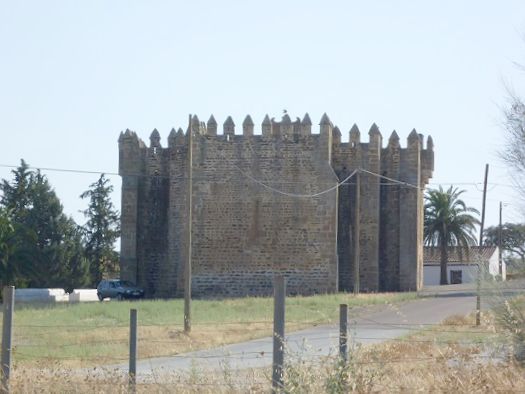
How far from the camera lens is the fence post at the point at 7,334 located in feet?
36.3

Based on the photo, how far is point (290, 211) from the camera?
142 feet

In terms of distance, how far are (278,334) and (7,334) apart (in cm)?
318

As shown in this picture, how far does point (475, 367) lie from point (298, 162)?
32.2m

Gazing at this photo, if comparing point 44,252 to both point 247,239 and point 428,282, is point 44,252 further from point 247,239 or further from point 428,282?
point 428,282

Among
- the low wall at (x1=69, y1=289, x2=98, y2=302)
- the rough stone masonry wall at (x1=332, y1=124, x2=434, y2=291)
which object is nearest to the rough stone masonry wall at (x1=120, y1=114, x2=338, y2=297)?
the rough stone masonry wall at (x1=332, y1=124, x2=434, y2=291)

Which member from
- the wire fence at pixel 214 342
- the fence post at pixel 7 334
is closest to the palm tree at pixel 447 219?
the wire fence at pixel 214 342

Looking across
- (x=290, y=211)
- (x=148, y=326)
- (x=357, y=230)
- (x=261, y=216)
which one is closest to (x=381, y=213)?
(x=290, y=211)

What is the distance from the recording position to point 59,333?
24016 mm

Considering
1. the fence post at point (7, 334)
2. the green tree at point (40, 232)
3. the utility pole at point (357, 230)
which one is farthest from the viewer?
the green tree at point (40, 232)

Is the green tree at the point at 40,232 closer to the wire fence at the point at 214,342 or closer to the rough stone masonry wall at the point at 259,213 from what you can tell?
the rough stone masonry wall at the point at 259,213

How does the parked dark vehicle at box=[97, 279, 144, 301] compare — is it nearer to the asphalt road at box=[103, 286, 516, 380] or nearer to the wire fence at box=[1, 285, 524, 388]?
the asphalt road at box=[103, 286, 516, 380]

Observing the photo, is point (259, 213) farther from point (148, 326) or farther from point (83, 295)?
point (148, 326)

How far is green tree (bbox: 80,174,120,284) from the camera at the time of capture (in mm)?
61375

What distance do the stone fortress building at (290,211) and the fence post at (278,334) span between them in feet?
108
